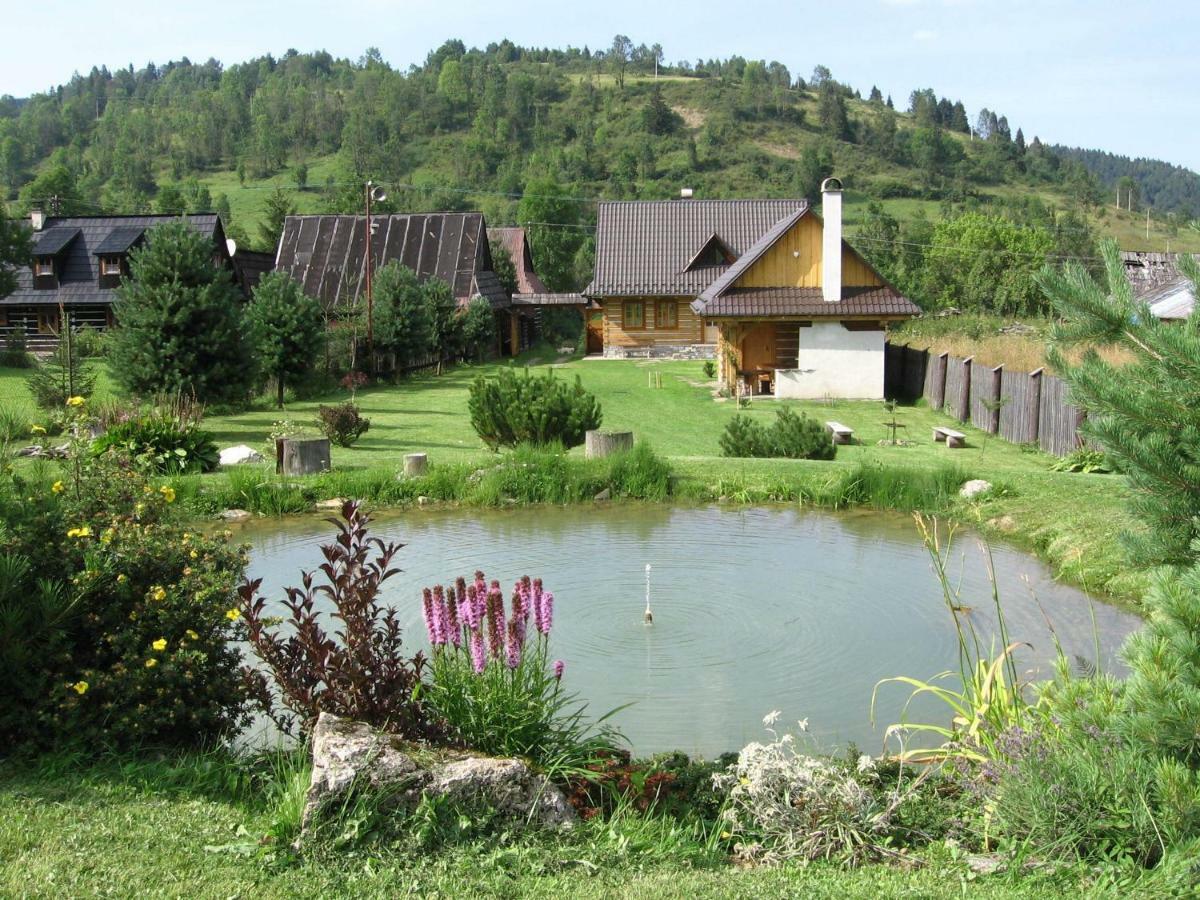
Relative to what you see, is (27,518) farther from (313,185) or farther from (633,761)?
(313,185)

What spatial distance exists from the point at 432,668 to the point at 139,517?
204 cm

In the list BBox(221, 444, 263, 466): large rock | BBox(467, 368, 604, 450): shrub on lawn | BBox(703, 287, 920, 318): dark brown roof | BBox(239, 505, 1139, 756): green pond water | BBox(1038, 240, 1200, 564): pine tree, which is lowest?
BBox(239, 505, 1139, 756): green pond water

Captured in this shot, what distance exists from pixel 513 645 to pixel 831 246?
25936mm

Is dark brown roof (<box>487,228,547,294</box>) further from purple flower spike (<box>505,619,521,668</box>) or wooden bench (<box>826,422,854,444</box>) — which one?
purple flower spike (<box>505,619,521,668</box>)

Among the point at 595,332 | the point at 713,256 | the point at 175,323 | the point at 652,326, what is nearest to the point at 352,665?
the point at 175,323

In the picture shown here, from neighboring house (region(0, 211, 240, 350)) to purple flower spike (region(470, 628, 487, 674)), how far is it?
39.7 metres

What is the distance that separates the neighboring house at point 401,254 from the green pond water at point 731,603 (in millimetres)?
33004

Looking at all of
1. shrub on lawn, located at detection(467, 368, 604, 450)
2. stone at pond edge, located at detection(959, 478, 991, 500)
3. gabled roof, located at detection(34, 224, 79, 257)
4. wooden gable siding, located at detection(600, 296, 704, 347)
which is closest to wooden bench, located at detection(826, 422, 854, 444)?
shrub on lawn, located at detection(467, 368, 604, 450)

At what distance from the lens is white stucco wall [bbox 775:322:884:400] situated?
2989cm

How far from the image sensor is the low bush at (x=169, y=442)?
51.1 feet

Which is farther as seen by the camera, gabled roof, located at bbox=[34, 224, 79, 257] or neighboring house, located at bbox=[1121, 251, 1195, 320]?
gabled roof, located at bbox=[34, 224, 79, 257]

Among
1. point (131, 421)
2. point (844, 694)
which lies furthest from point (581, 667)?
point (131, 421)

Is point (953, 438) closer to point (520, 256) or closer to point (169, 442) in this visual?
point (169, 442)

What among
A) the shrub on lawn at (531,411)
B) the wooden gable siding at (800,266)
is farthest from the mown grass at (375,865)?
the wooden gable siding at (800,266)
